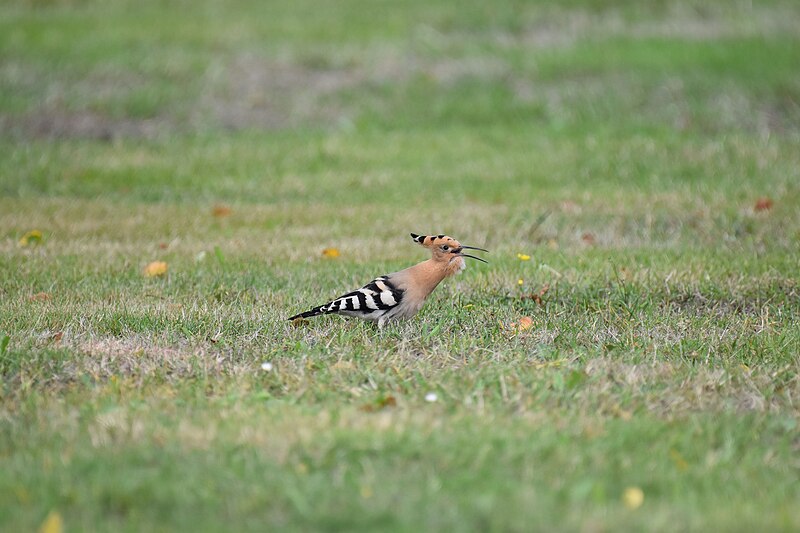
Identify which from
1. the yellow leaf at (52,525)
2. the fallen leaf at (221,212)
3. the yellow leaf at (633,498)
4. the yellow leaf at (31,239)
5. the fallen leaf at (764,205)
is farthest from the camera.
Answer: the fallen leaf at (221,212)

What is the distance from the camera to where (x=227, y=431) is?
4.22m

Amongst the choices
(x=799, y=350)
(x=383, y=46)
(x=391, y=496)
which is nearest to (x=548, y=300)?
(x=799, y=350)

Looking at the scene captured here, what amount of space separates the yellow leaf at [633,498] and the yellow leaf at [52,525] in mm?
1902

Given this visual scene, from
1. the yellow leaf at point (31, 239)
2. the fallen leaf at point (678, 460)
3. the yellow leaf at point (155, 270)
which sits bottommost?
the yellow leaf at point (31, 239)

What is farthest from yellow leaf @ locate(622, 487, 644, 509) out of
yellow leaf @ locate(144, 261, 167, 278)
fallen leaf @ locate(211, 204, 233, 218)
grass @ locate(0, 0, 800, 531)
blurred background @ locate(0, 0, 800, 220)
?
fallen leaf @ locate(211, 204, 233, 218)

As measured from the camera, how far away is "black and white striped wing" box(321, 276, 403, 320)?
5641mm

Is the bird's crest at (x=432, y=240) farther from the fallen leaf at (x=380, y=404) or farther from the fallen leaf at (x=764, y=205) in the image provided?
the fallen leaf at (x=764, y=205)

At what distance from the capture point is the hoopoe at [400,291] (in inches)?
223

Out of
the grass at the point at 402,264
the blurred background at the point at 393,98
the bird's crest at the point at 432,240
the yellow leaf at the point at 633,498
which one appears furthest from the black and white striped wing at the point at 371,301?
the blurred background at the point at 393,98

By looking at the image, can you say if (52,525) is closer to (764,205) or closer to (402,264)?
(402,264)

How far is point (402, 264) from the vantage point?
754 cm

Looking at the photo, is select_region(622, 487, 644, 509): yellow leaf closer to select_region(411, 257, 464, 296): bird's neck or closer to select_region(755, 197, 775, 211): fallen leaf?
select_region(411, 257, 464, 296): bird's neck

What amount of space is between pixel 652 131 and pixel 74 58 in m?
7.73

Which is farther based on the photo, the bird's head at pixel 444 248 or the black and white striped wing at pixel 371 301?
the bird's head at pixel 444 248
